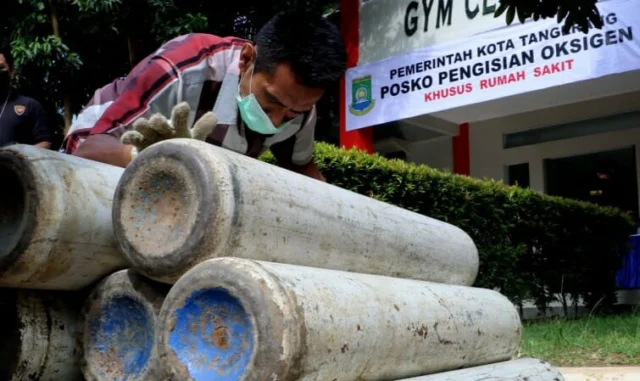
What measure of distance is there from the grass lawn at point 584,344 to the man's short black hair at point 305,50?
265 cm

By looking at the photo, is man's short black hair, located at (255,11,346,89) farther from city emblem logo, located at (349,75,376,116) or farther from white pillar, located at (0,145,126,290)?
city emblem logo, located at (349,75,376,116)

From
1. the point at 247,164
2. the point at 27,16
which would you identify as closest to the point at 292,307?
the point at 247,164

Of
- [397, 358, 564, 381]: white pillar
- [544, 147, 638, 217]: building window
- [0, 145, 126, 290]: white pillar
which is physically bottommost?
[397, 358, 564, 381]: white pillar

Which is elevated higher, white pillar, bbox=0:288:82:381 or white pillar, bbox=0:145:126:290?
white pillar, bbox=0:145:126:290

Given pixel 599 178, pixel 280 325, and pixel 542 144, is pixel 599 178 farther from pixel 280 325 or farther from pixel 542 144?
pixel 280 325

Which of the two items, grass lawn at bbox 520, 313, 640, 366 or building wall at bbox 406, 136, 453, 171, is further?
building wall at bbox 406, 136, 453, 171

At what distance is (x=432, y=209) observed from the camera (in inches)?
265

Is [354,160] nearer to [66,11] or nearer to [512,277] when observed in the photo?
[512,277]

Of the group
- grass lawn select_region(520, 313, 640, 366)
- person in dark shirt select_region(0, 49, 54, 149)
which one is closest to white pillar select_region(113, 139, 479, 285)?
grass lawn select_region(520, 313, 640, 366)

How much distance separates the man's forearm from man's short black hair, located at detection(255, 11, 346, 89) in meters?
0.58

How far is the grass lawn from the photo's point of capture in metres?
4.85

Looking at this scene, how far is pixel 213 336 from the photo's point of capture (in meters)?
1.57

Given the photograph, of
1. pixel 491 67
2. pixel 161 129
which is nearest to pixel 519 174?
pixel 491 67

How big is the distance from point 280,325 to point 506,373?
1309 mm
